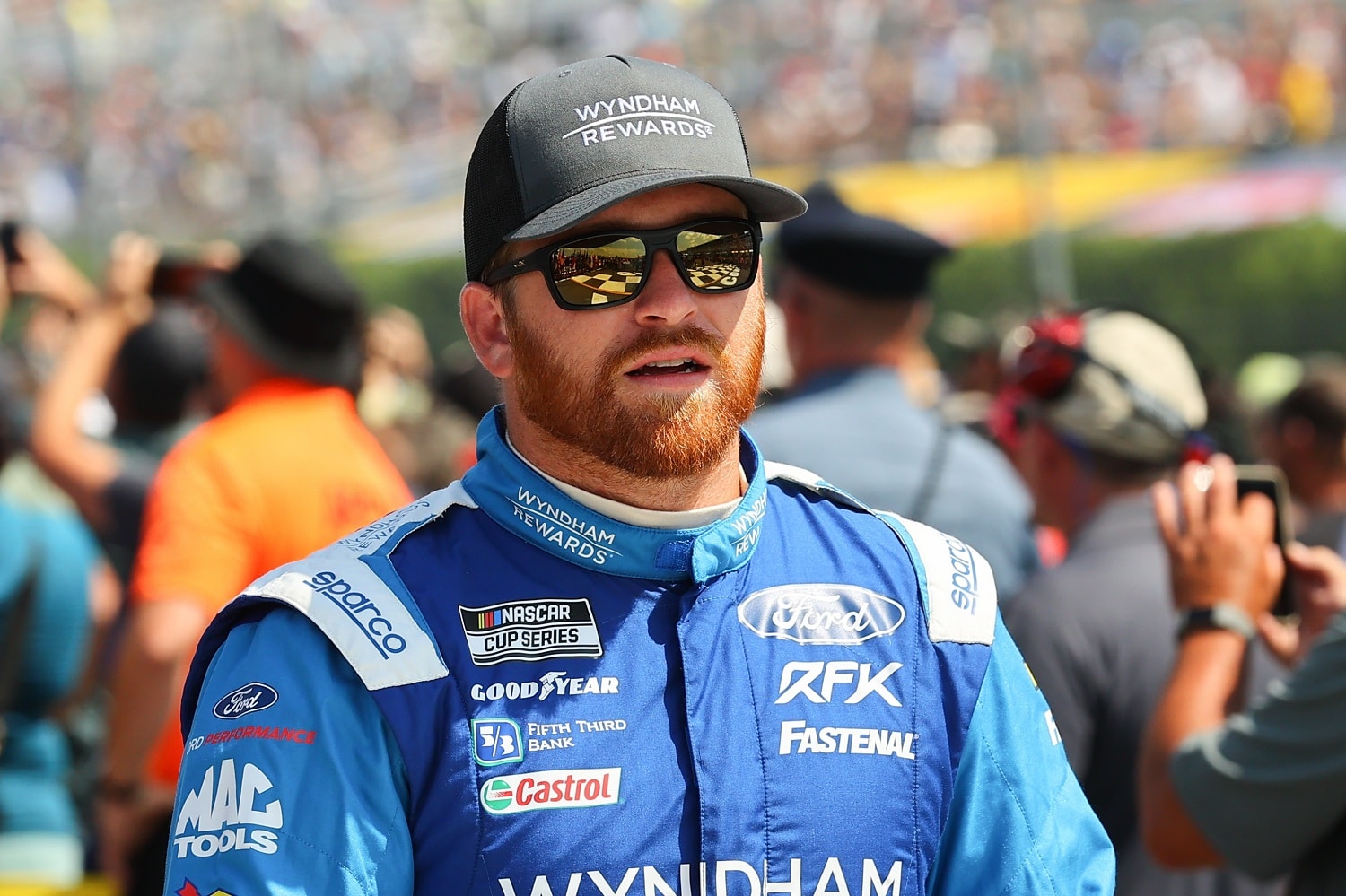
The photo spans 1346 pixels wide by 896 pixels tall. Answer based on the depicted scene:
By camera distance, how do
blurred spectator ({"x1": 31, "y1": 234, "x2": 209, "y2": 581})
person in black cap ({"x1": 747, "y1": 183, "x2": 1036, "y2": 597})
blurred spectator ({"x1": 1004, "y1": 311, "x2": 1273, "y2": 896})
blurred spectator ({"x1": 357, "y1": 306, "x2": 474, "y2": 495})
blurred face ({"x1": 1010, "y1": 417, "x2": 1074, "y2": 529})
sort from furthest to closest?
blurred spectator ({"x1": 357, "y1": 306, "x2": 474, "y2": 495})
blurred spectator ({"x1": 31, "y1": 234, "x2": 209, "y2": 581})
person in black cap ({"x1": 747, "y1": 183, "x2": 1036, "y2": 597})
blurred face ({"x1": 1010, "y1": 417, "x2": 1074, "y2": 529})
blurred spectator ({"x1": 1004, "y1": 311, "x2": 1273, "y2": 896})

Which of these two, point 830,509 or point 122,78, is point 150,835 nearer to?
point 830,509

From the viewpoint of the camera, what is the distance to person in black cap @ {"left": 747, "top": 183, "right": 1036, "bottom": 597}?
3.56 meters

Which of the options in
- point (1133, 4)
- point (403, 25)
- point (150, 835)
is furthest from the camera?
point (403, 25)

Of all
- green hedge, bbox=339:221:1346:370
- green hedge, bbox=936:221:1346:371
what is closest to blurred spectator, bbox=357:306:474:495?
green hedge, bbox=339:221:1346:370

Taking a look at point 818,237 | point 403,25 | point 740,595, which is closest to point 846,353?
point 818,237

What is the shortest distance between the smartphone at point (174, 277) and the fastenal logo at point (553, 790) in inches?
132

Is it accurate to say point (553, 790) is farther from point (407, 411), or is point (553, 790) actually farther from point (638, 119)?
point (407, 411)

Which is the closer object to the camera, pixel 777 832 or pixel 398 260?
pixel 777 832

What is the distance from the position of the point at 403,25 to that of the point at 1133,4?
9.05 meters

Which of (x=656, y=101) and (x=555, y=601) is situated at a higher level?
(x=656, y=101)

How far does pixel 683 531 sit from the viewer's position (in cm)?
178

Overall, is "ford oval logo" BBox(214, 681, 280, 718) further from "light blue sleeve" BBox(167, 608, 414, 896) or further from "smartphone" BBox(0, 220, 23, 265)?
"smartphone" BBox(0, 220, 23, 265)

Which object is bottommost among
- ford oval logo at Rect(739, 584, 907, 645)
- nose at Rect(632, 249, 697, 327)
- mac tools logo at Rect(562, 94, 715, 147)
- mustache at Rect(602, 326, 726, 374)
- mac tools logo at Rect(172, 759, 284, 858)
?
mac tools logo at Rect(172, 759, 284, 858)

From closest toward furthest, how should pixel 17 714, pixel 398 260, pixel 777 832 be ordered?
pixel 777 832
pixel 17 714
pixel 398 260
